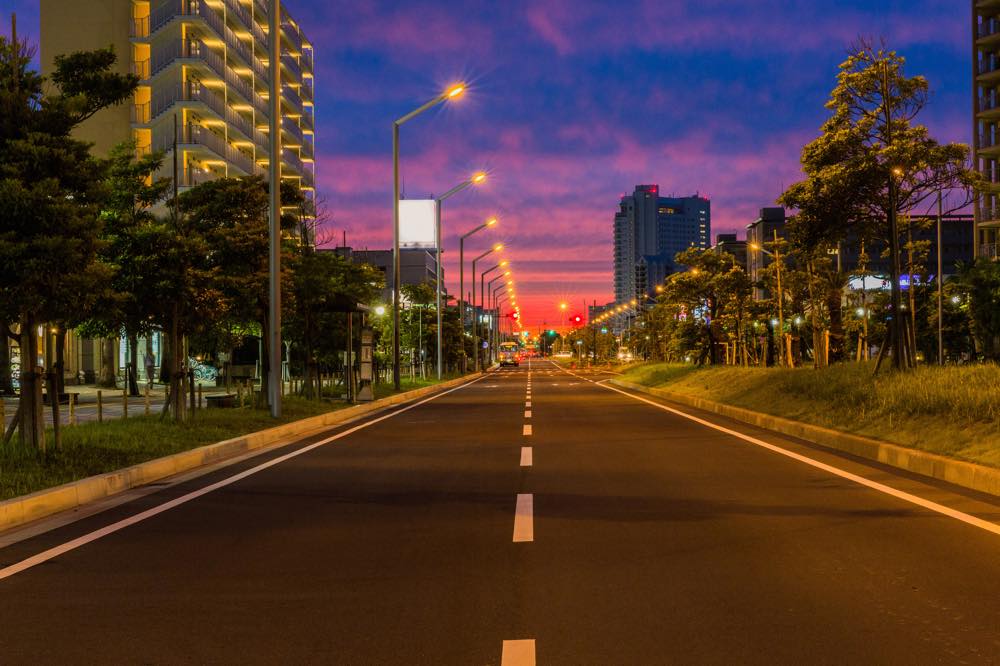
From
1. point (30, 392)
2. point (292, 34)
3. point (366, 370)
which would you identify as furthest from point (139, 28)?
point (30, 392)

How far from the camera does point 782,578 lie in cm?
552

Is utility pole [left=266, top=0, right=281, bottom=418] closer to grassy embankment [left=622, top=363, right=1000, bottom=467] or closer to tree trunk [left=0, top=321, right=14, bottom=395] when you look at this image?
grassy embankment [left=622, top=363, right=1000, bottom=467]

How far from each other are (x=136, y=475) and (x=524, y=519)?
198 inches

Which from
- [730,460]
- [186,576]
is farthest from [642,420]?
[186,576]

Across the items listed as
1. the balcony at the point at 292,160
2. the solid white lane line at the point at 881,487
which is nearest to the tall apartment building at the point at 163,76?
the balcony at the point at 292,160

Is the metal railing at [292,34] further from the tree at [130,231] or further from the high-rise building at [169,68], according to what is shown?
the tree at [130,231]

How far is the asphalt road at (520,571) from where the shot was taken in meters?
4.32

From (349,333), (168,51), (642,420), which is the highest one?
(168,51)

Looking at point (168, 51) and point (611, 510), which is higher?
point (168, 51)

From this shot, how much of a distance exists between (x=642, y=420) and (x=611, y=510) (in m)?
11.3

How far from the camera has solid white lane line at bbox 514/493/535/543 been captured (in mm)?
6828

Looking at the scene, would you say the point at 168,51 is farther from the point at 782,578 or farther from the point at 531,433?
the point at 782,578

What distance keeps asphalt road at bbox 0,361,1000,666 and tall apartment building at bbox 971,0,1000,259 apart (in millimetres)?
55889

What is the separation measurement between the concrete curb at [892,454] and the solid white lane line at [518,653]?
6401 mm
